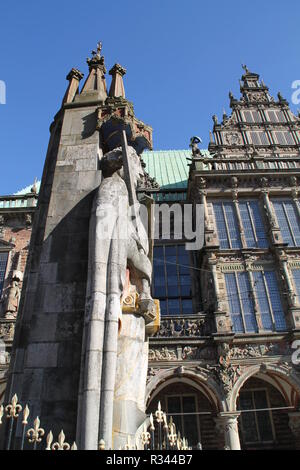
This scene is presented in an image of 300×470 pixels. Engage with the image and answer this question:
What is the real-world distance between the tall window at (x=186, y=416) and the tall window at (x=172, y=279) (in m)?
3.66

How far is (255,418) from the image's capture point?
50.0 feet

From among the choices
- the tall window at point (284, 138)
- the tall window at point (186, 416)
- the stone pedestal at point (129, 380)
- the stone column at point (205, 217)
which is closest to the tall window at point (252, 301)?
the stone column at point (205, 217)

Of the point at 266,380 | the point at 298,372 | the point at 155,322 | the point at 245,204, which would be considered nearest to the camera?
the point at 155,322

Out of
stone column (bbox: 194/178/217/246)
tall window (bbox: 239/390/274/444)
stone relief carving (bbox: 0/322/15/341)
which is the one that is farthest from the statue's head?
tall window (bbox: 239/390/274/444)

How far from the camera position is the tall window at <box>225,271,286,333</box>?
15500 mm

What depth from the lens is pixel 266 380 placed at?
15.6 meters

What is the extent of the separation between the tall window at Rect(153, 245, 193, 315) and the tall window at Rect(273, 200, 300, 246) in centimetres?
493

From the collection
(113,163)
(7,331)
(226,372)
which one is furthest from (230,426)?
(113,163)

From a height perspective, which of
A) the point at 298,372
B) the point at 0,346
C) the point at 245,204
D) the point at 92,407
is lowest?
the point at 92,407

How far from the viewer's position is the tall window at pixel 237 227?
1784 cm
